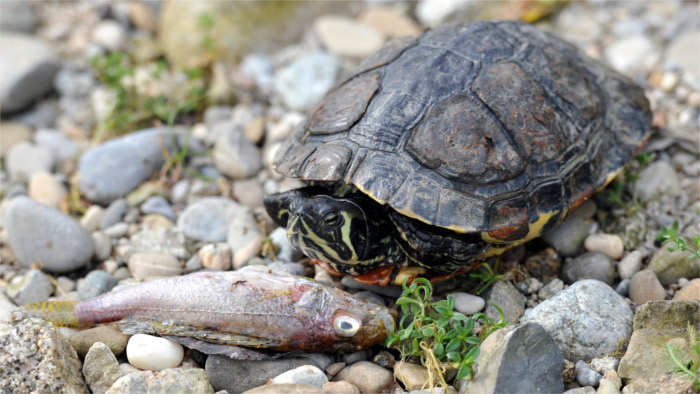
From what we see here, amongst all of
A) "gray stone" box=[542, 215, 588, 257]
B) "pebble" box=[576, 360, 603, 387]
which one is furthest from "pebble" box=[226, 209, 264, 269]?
"pebble" box=[576, 360, 603, 387]

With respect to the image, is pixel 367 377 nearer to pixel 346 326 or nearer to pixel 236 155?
pixel 346 326

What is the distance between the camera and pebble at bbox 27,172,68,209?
15.5 ft

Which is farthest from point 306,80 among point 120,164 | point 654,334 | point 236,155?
point 654,334

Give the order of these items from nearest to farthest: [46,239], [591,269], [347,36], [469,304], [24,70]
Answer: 1. [469,304]
2. [591,269]
3. [46,239]
4. [24,70]
5. [347,36]

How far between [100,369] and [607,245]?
318cm

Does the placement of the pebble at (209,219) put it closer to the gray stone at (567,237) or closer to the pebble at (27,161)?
the pebble at (27,161)

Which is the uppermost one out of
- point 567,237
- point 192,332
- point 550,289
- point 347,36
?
point 347,36

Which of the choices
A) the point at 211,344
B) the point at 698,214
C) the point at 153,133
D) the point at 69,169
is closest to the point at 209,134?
the point at 153,133

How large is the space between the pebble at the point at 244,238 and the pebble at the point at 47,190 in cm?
159

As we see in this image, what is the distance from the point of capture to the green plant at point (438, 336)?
2.92 meters

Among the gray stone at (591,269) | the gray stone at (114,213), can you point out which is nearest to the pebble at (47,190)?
the gray stone at (114,213)

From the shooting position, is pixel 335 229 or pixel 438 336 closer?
pixel 438 336

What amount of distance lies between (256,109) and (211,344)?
2960 mm

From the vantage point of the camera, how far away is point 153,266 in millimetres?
3938
